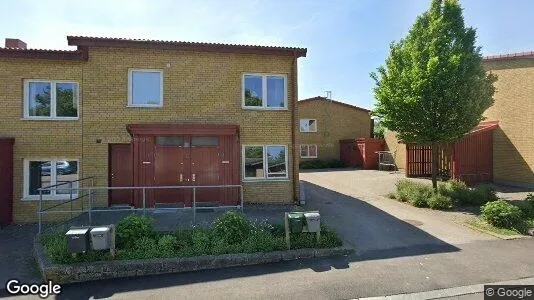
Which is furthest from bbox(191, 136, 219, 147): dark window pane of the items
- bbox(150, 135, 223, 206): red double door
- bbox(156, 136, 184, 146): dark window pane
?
bbox(156, 136, 184, 146): dark window pane

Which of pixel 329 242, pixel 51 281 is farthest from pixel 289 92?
pixel 51 281

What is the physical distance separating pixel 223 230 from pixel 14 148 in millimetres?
8499

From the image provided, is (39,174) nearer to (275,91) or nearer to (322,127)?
(275,91)

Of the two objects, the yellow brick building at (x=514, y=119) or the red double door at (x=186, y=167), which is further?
the yellow brick building at (x=514, y=119)

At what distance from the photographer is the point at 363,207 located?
13.4m

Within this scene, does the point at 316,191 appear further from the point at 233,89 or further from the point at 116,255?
the point at 116,255

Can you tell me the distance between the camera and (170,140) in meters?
12.0

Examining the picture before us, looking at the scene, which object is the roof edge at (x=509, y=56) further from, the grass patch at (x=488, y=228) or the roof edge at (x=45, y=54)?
the roof edge at (x=45, y=54)

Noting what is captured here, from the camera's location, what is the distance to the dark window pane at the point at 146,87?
40.5ft

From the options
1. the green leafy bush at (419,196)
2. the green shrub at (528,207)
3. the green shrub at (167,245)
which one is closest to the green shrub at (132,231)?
the green shrub at (167,245)

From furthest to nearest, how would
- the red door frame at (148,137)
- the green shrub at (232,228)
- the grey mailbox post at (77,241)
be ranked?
1. the red door frame at (148,137)
2. the green shrub at (232,228)
3. the grey mailbox post at (77,241)

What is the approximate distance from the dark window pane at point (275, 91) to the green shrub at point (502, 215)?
792 cm

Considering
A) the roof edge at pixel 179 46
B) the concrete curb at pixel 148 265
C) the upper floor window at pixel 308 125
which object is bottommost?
the concrete curb at pixel 148 265

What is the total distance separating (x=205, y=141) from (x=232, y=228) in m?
4.57
